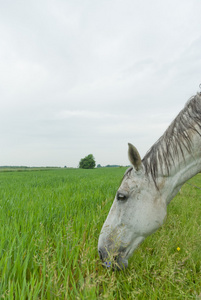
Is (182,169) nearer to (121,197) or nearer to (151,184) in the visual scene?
(151,184)

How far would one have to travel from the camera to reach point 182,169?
2.41 metres

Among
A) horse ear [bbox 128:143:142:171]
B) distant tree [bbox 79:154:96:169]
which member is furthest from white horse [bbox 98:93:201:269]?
distant tree [bbox 79:154:96:169]

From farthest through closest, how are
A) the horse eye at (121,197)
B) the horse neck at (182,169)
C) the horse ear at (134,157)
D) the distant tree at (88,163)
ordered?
the distant tree at (88,163), the horse neck at (182,169), the horse eye at (121,197), the horse ear at (134,157)

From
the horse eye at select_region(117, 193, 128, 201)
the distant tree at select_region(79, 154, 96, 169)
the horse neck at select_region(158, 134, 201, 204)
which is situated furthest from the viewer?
the distant tree at select_region(79, 154, 96, 169)

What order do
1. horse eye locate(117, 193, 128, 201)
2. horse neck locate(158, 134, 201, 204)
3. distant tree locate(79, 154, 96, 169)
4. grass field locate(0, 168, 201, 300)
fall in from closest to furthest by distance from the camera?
grass field locate(0, 168, 201, 300)
horse eye locate(117, 193, 128, 201)
horse neck locate(158, 134, 201, 204)
distant tree locate(79, 154, 96, 169)

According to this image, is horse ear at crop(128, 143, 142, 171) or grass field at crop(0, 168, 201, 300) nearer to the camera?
grass field at crop(0, 168, 201, 300)

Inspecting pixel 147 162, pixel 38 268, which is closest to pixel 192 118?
pixel 147 162

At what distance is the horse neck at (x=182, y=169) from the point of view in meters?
2.34

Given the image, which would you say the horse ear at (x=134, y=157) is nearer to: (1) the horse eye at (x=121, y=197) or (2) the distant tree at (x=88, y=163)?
(1) the horse eye at (x=121, y=197)

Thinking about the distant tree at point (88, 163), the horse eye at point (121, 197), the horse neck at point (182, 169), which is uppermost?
the distant tree at point (88, 163)

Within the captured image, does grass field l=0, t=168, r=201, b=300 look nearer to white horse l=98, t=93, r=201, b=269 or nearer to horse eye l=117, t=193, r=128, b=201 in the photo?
white horse l=98, t=93, r=201, b=269

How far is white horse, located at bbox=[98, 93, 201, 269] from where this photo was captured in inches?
84.0

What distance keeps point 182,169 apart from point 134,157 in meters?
0.75

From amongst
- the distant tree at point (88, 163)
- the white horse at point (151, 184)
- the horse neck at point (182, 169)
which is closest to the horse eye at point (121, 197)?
the white horse at point (151, 184)
